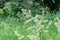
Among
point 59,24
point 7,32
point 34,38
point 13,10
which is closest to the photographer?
point 34,38

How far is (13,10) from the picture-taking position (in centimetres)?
603

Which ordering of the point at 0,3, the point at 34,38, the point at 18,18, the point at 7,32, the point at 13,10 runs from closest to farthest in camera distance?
the point at 34,38 → the point at 7,32 → the point at 18,18 → the point at 13,10 → the point at 0,3

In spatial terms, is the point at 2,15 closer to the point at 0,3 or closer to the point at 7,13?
the point at 7,13

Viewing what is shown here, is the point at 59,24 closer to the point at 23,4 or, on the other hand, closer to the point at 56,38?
the point at 56,38

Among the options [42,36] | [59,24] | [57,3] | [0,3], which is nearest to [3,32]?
[42,36]

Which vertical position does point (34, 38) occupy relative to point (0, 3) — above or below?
Answer: below

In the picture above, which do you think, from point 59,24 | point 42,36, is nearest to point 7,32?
point 42,36

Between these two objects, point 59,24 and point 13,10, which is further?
point 13,10

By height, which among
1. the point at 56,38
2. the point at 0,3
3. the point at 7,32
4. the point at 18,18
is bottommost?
the point at 56,38

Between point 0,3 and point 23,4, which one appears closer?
point 23,4

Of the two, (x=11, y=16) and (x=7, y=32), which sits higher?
(x=11, y=16)

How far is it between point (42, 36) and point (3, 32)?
95 cm

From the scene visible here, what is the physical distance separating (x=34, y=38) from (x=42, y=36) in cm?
78

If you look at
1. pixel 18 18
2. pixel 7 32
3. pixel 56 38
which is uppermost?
pixel 18 18
